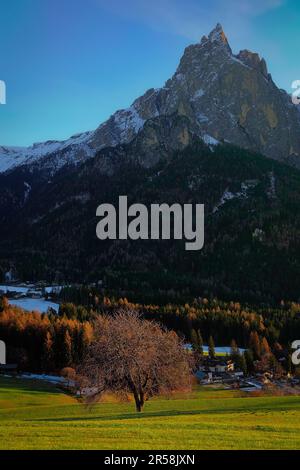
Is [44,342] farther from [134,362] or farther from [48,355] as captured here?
[134,362]

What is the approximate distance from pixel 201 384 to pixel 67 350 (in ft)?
112

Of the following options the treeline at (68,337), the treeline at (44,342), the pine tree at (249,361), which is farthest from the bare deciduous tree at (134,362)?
the pine tree at (249,361)

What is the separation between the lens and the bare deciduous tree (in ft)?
175

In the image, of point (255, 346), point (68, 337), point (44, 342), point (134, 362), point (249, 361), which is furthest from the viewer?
point (255, 346)

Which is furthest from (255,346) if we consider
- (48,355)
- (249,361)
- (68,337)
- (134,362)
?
(134,362)

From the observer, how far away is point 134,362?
53094 millimetres

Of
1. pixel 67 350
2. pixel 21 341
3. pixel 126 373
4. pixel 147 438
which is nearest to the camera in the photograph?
pixel 147 438

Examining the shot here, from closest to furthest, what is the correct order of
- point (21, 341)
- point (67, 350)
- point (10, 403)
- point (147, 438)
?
point (147, 438) < point (10, 403) < point (67, 350) < point (21, 341)

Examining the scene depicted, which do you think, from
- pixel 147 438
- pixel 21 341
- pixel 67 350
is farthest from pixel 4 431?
pixel 21 341

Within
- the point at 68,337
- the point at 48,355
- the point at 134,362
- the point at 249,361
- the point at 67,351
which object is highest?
the point at 134,362

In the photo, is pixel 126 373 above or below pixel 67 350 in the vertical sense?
above

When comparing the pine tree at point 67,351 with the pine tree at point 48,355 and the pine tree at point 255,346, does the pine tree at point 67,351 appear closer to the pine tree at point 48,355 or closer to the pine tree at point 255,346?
the pine tree at point 48,355

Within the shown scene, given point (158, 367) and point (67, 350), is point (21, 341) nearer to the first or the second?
point (67, 350)

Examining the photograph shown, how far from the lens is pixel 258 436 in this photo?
97.6 ft
